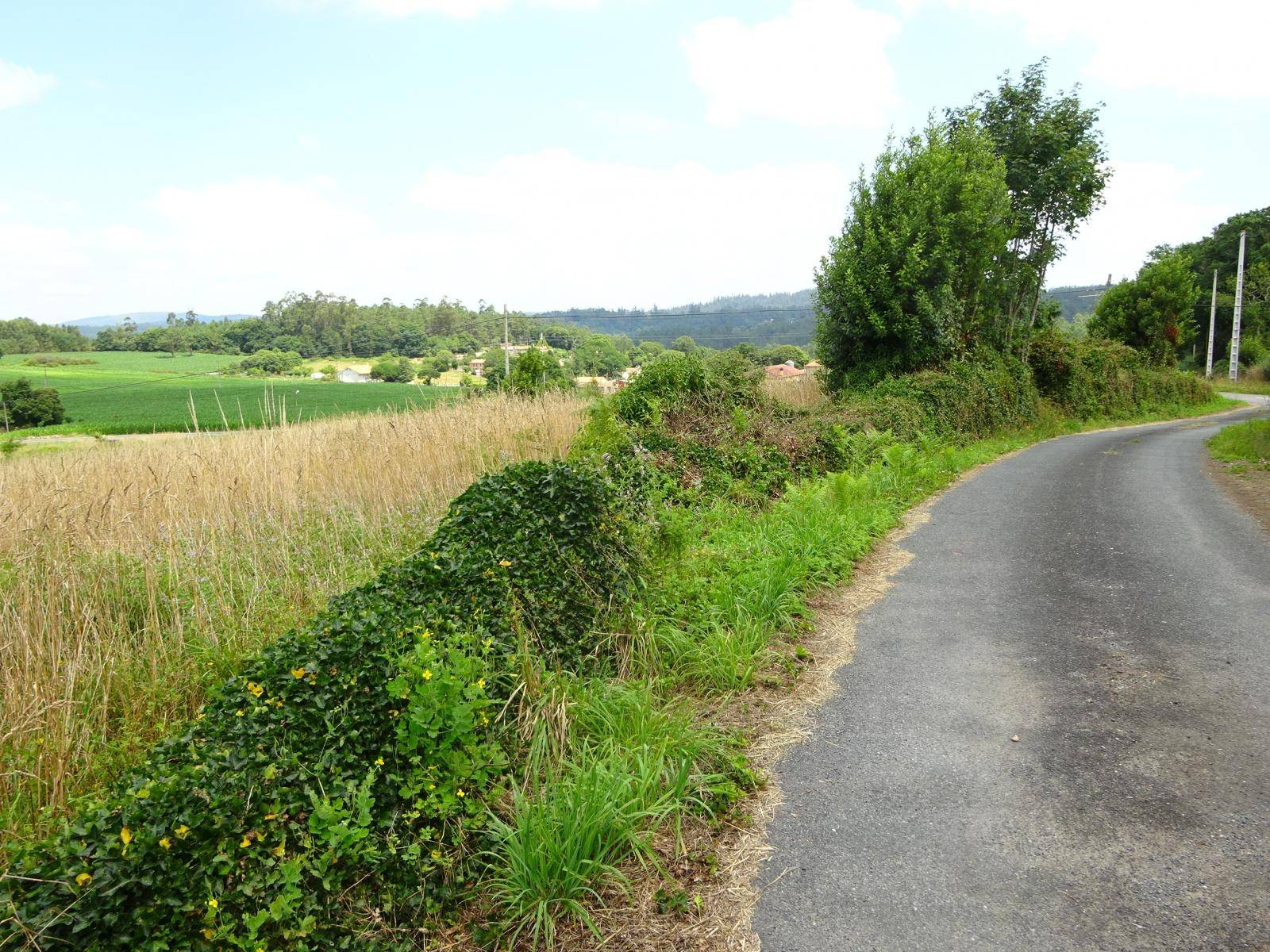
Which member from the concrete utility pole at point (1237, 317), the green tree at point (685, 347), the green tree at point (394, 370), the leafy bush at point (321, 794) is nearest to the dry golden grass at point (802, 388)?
the green tree at point (685, 347)

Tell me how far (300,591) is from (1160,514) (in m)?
9.70

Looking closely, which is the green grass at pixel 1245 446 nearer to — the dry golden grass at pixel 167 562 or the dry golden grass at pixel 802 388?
the dry golden grass at pixel 802 388

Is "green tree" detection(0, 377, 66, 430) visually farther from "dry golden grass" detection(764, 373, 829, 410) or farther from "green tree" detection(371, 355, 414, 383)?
"dry golden grass" detection(764, 373, 829, 410)

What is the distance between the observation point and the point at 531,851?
9.48 feet

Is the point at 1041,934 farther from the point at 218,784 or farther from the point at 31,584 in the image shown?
the point at 31,584

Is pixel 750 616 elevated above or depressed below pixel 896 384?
below

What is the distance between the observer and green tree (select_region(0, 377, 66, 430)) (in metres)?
29.4

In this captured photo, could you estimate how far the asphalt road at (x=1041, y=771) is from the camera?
2781 mm

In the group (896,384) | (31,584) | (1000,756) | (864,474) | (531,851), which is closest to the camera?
(531,851)

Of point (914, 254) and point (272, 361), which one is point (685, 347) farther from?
point (272, 361)

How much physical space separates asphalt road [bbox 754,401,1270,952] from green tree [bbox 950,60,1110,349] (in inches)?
709

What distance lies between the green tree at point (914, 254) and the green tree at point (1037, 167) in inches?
122

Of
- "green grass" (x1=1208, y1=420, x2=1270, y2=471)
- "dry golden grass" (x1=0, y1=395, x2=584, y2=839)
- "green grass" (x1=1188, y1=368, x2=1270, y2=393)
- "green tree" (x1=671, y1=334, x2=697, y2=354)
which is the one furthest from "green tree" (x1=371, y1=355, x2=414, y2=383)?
"green grass" (x1=1188, y1=368, x2=1270, y2=393)

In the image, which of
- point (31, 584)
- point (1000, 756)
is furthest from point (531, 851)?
point (31, 584)
